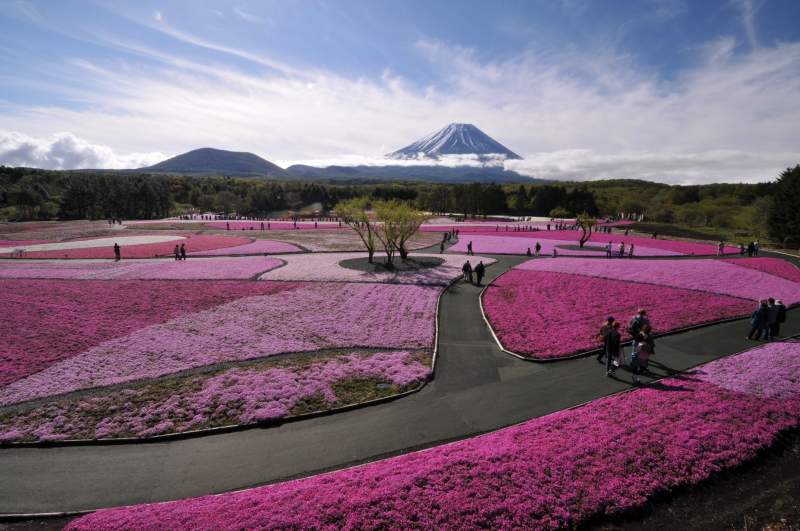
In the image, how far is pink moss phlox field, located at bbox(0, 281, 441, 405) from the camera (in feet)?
52.1

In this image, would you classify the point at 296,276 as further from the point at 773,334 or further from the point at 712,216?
the point at 712,216

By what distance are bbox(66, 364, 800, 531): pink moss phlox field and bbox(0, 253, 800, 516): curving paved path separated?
999 mm

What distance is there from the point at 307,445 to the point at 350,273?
80.4 ft

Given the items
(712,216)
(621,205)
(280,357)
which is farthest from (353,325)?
(621,205)

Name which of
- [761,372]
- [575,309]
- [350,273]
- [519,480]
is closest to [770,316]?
[761,372]

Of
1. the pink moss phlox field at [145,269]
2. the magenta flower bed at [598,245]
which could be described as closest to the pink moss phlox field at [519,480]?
the pink moss phlox field at [145,269]

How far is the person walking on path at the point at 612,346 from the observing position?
48.9 ft

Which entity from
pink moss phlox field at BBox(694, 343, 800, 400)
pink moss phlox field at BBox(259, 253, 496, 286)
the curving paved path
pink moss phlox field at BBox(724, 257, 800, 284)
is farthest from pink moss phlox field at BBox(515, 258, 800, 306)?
the curving paved path

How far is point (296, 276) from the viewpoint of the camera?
112ft

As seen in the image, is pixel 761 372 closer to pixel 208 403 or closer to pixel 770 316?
pixel 770 316

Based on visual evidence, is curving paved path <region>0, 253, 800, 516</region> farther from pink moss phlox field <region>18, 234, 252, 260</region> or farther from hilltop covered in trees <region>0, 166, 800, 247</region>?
hilltop covered in trees <region>0, 166, 800, 247</region>

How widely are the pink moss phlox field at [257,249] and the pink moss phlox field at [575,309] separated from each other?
3211 cm

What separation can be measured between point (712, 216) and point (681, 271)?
278 ft

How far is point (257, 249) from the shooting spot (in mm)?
51938
